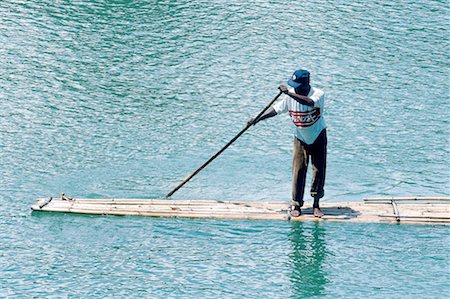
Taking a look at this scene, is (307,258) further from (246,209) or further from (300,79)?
(300,79)

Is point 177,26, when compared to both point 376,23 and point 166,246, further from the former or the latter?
point 166,246

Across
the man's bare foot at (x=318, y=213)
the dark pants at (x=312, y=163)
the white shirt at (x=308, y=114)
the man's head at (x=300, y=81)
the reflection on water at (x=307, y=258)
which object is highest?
the man's head at (x=300, y=81)

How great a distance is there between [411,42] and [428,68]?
1291 millimetres

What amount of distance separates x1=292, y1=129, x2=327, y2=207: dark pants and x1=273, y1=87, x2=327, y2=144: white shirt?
115mm

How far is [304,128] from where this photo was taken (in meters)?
9.61

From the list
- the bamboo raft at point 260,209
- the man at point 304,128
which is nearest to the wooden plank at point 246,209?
the bamboo raft at point 260,209

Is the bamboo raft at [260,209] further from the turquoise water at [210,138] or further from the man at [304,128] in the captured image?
the man at [304,128]

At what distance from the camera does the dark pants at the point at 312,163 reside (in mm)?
9758

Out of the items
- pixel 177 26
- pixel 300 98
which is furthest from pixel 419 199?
pixel 177 26

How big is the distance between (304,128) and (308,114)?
7.5 inches

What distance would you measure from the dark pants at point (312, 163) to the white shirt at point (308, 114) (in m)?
0.12

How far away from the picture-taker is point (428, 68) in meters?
15.7

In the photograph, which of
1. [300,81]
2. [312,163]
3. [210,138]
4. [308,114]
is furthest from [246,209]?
[210,138]

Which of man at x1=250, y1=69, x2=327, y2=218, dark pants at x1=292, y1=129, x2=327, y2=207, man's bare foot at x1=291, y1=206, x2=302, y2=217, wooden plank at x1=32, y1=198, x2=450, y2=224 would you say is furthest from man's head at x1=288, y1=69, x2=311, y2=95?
wooden plank at x1=32, y1=198, x2=450, y2=224
